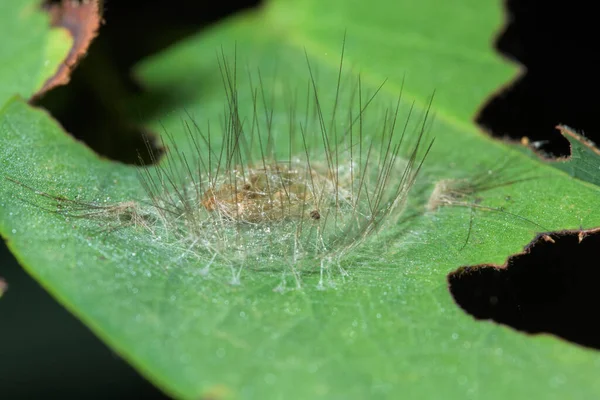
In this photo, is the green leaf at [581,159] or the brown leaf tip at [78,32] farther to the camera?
the brown leaf tip at [78,32]

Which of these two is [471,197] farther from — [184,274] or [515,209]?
[184,274]

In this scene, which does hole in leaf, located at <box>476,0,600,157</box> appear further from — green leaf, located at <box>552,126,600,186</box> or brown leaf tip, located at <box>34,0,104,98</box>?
brown leaf tip, located at <box>34,0,104,98</box>

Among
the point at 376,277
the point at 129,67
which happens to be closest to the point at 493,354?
the point at 376,277

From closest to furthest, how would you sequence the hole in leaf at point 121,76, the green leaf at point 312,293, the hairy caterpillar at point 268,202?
1. the green leaf at point 312,293
2. the hairy caterpillar at point 268,202
3. the hole in leaf at point 121,76

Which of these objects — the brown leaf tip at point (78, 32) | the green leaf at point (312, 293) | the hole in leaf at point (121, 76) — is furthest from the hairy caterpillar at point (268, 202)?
the brown leaf tip at point (78, 32)

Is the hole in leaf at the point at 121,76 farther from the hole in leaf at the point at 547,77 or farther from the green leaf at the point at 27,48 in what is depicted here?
the hole in leaf at the point at 547,77

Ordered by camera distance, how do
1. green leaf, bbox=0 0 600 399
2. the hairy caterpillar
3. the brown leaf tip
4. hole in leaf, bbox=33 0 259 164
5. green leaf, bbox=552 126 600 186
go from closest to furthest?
green leaf, bbox=0 0 600 399
the hairy caterpillar
green leaf, bbox=552 126 600 186
the brown leaf tip
hole in leaf, bbox=33 0 259 164

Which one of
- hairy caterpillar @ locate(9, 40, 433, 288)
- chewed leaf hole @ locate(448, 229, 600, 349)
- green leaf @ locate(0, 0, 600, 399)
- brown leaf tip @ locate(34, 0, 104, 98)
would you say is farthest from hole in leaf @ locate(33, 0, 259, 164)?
chewed leaf hole @ locate(448, 229, 600, 349)

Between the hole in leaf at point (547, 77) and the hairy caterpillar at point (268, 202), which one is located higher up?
the hole in leaf at point (547, 77)
